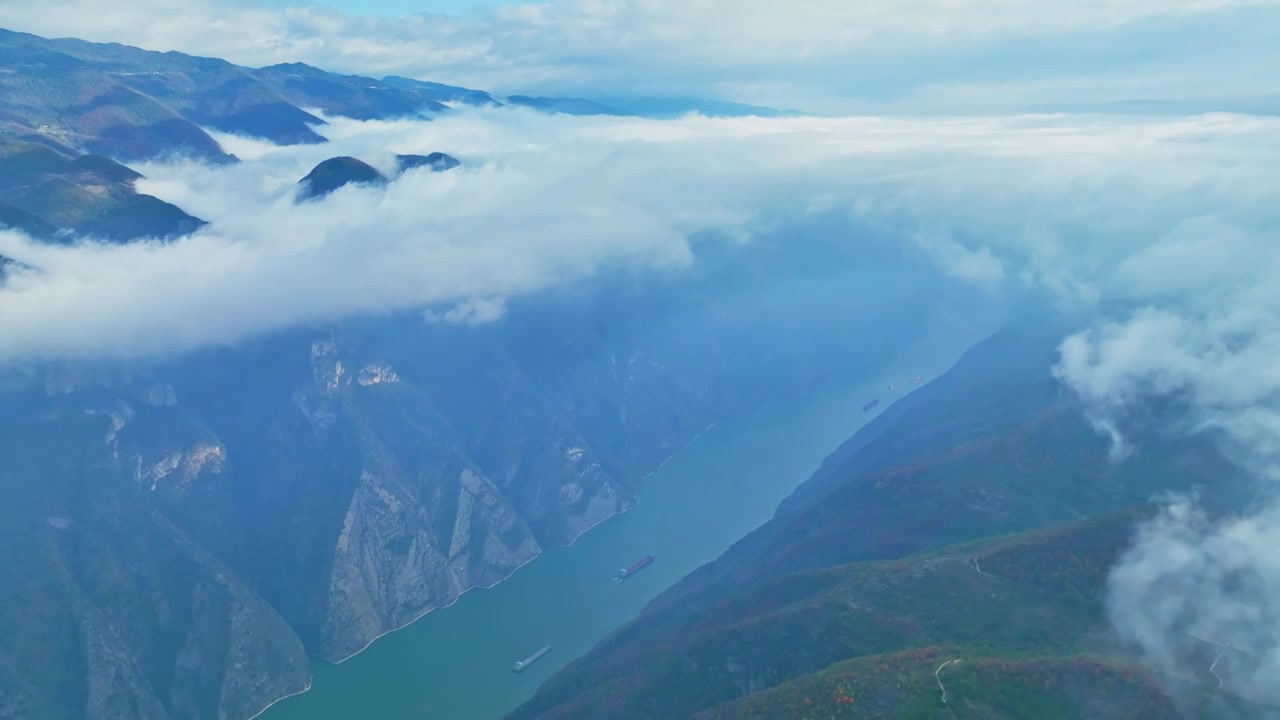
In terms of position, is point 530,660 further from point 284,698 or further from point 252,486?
point 252,486

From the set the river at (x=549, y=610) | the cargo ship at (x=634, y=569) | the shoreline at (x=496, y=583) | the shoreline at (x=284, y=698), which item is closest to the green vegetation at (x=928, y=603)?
the river at (x=549, y=610)

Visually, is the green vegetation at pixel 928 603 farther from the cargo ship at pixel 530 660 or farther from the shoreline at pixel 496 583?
the shoreline at pixel 496 583

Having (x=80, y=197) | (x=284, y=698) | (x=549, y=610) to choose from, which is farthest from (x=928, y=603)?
(x=80, y=197)

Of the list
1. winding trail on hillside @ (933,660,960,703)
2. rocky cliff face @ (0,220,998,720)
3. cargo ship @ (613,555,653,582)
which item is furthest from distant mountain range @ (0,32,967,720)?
winding trail on hillside @ (933,660,960,703)

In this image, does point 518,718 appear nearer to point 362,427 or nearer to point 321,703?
point 321,703

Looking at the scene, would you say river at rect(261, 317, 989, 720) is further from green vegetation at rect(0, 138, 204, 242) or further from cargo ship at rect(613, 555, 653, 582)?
green vegetation at rect(0, 138, 204, 242)

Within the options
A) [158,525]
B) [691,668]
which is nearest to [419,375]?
[158,525]

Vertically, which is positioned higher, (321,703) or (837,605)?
(837,605)
